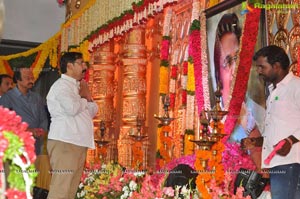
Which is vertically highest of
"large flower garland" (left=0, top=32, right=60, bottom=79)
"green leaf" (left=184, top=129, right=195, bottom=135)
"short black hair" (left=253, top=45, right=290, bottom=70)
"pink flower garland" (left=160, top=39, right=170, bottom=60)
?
"large flower garland" (left=0, top=32, right=60, bottom=79)

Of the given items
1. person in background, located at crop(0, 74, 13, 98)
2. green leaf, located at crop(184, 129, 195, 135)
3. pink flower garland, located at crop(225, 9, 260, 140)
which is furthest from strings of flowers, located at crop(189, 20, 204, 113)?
person in background, located at crop(0, 74, 13, 98)

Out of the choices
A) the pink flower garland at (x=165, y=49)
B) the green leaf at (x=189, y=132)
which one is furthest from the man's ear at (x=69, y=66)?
the pink flower garland at (x=165, y=49)

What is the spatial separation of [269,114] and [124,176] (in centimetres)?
203

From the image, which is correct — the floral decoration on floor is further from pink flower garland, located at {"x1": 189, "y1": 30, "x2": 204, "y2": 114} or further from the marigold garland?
the marigold garland

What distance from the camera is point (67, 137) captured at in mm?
5059

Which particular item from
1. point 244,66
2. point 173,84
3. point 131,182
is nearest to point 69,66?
point 131,182

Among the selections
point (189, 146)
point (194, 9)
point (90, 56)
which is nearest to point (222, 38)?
point (194, 9)

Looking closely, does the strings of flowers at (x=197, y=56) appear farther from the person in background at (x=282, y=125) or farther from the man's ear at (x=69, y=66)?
the person in background at (x=282, y=125)

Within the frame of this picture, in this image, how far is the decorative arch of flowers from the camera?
70.5 inches

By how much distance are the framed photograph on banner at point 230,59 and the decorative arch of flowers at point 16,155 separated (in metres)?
4.44

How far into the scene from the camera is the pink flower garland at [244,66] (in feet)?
20.5

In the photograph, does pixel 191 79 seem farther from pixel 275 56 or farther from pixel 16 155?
pixel 16 155

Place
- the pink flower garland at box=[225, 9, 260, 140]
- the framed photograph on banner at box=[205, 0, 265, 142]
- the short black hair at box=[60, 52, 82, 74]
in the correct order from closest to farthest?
1. the short black hair at box=[60, 52, 82, 74]
2. the pink flower garland at box=[225, 9, 260, 140]
3. the framed photograph on banner at box=[205, 0, 265, 142]

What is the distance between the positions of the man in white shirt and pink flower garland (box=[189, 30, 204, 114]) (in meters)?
2.37
